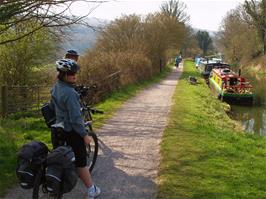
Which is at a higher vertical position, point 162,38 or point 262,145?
point 162,38

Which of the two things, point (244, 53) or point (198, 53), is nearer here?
point (244, 53)

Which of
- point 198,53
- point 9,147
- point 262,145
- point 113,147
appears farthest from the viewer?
point 198,53

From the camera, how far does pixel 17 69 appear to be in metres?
19.4

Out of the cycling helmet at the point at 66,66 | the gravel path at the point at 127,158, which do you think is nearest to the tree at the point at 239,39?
the gravel path at the point at 127,158

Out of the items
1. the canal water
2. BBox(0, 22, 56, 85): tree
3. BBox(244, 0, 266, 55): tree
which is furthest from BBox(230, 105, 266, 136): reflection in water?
BBox(244, 0, 266, 55): tree

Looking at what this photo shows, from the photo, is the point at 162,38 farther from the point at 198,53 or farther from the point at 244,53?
the point at 198,53

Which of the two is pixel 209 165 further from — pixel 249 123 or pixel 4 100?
pixel 249 123

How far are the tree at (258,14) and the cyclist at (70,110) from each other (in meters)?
56.8

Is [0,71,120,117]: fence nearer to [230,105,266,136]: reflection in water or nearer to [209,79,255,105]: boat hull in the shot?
[230,105,266,136]: reflection in water

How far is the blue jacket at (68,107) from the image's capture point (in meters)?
5.21

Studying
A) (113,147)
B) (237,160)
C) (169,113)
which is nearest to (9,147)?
(113,147)

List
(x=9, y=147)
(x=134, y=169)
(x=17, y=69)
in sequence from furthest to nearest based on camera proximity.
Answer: (x=17, y=69) < (x=9, y=147) < (x=134, y=169)

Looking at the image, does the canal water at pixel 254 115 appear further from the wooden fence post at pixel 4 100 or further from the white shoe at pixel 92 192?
the white shoe at pixel 92 192

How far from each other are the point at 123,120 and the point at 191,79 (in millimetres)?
19681
